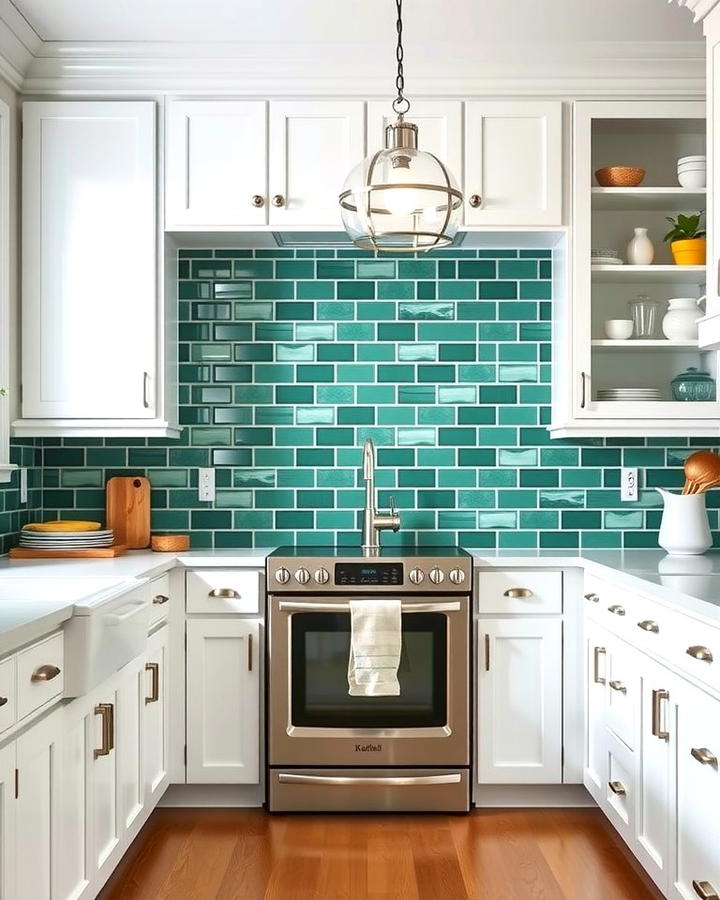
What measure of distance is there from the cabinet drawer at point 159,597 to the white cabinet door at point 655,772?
1557 mm

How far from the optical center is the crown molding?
352cm

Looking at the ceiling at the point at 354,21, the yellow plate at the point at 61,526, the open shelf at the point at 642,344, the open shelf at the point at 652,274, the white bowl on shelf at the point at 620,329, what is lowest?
the yellow plate at the point at 61,526

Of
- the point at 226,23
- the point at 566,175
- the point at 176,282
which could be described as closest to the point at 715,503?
the point at 566,175

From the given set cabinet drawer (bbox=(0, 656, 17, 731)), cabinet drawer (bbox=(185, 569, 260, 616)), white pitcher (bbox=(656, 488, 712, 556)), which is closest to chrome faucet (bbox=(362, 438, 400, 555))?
cabinet drawer (bbox=(185, 569, 260, 616))

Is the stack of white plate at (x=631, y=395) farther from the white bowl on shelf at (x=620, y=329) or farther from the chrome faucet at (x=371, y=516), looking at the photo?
the chrome faucet at (x=371, y=516)

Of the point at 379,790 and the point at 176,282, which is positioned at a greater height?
the point at 176,282

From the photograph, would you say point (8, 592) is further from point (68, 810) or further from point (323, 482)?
point (323, 482)

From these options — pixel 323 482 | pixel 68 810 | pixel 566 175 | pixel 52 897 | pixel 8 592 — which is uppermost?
pixel 566 175

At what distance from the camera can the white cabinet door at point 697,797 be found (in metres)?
2.16

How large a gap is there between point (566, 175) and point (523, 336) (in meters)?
0.67

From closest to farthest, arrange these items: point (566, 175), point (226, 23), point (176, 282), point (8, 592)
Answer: point (8, 592) < point (226, 23) < point (566, 175) < point (176, 282)

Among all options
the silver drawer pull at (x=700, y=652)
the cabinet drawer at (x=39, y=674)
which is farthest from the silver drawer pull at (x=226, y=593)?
the silver drawer pull at (x=700, y=652)

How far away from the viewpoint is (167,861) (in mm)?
3047

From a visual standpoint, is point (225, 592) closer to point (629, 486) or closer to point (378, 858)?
point (378, 858)
